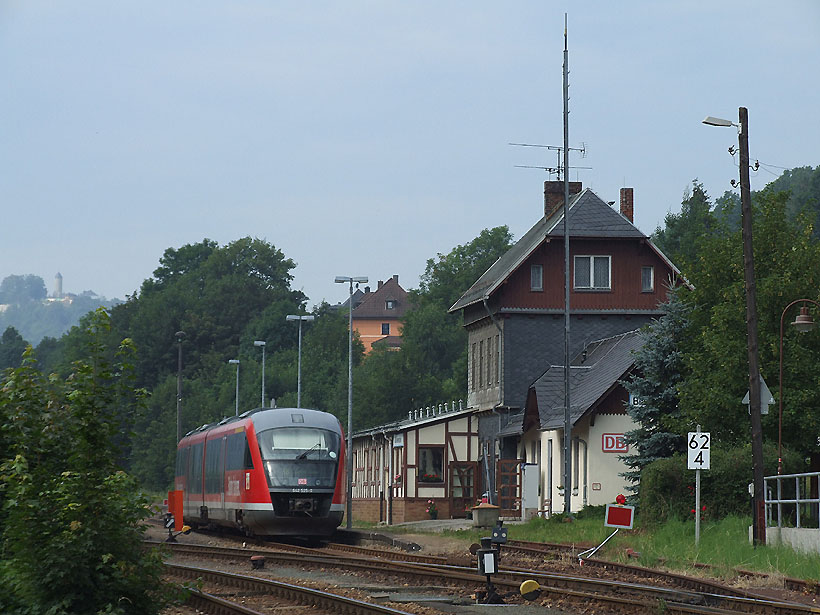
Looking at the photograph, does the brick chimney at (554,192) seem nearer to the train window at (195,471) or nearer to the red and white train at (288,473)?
the train window at (195,471)

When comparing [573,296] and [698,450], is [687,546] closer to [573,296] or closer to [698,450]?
[698,450]

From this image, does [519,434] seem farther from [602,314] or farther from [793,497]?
[793,497]

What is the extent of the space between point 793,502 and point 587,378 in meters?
22.7

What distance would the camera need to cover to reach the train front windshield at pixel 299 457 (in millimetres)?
Result: 32797

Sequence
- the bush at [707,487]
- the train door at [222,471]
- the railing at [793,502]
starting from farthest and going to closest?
1. the train door at [222,471]
2. the bush at [707,487]
3. the railing at [793,502]

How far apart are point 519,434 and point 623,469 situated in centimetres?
693

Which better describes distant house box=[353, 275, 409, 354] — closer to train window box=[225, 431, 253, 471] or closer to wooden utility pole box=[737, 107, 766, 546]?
train window box=[225, 431, 253, 471]

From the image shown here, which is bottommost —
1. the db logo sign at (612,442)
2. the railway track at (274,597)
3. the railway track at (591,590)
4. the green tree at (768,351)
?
the railway track at (274,597)

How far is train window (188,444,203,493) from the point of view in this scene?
42.1 meters

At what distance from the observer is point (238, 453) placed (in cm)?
3462

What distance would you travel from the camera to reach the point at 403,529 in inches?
1626

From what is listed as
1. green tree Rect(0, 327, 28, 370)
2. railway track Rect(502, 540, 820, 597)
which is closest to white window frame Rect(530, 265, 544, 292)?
railway track Rect(502, 540, 820, 597)

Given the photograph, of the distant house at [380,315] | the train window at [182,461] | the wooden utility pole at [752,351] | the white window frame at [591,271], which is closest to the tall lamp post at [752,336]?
the wooden utility pole at [752,351]

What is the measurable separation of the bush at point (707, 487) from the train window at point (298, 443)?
7.54 metres
